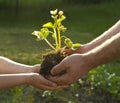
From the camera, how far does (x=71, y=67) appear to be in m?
3.07

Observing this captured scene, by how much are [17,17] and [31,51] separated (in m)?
4.37

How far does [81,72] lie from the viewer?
3.11 metres

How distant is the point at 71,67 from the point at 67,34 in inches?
271

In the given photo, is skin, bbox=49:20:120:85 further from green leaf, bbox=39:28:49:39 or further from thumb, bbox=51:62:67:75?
green leaf, bbox=39:28:49:39

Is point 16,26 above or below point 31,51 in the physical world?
above

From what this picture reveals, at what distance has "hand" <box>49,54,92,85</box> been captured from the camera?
10.0 feet

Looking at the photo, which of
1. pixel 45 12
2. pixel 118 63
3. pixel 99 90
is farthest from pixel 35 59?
pixel 45 12

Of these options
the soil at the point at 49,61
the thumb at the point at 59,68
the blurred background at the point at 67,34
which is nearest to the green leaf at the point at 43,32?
the soil at the point at 49,61

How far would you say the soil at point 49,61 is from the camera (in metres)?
3.21

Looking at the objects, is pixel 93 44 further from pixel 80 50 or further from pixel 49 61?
pixel 49 61

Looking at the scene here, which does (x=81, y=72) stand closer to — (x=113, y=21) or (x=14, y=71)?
(x=14, y=71)

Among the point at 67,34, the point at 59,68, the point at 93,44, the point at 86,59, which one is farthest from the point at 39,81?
the point at 67,34

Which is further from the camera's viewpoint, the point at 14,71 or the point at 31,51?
the point at 31,51

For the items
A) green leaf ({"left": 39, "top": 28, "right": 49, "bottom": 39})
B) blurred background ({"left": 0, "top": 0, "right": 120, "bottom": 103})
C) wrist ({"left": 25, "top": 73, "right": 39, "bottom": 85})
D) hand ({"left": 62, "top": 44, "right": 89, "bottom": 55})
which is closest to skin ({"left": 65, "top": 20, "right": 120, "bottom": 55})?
hand ({"left": 62, "top": 44, "right": 89, "bottom": 55})
